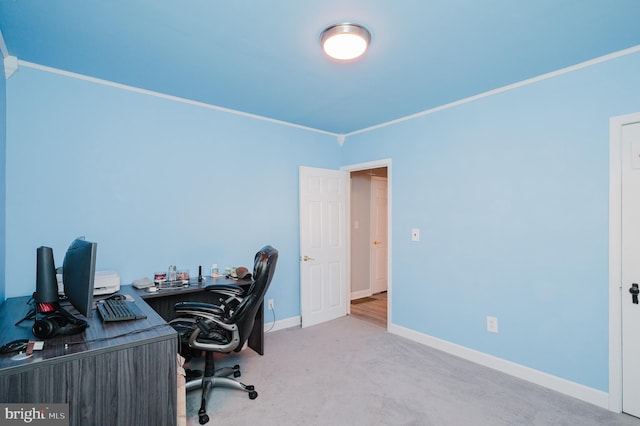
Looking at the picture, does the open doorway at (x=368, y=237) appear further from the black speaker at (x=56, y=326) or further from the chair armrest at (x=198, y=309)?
the black speaker at (x=56, y=326)

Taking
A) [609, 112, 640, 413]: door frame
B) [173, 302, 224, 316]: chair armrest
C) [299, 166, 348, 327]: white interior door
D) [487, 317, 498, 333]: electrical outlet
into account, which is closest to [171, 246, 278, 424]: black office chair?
[173, 302, 224, 316]: chair armrest

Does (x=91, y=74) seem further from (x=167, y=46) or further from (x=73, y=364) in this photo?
(x=73, y=364)

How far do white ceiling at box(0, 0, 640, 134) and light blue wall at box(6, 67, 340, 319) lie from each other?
0.29m

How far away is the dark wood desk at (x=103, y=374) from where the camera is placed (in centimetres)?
130

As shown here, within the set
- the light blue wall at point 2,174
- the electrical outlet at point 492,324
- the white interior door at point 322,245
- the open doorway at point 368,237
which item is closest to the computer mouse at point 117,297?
the light blue wall at point 2,174

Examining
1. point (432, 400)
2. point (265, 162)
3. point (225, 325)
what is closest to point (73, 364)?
point (225, 325)

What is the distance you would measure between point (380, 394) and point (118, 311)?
1972mm

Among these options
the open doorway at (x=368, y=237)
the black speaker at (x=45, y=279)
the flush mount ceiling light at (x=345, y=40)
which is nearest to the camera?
the black speaker at (x=45, y=279)

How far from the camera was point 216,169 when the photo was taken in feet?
11.1

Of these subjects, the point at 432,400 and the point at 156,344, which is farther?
the point at 432,400

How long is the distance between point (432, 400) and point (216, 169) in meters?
2.92

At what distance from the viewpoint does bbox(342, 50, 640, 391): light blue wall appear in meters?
2.35

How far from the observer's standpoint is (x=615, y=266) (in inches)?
88.7

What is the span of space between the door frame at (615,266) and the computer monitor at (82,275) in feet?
10.7
